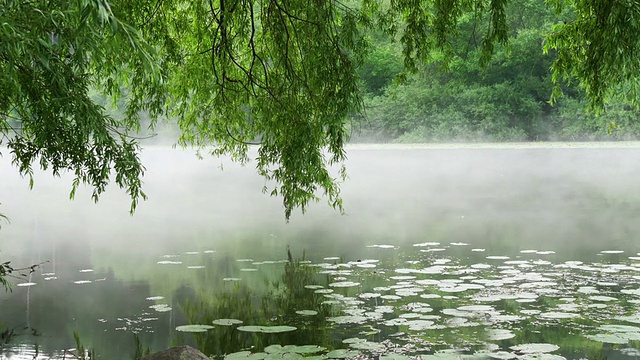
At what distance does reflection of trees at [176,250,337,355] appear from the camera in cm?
589

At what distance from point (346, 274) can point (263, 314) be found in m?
1.70

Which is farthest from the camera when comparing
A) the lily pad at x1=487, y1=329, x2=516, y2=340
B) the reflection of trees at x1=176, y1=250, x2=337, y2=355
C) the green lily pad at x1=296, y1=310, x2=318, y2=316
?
the green lily pad at x1=296, y1=310, x2=318, y2=316

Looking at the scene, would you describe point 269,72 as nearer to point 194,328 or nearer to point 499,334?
point 194,328

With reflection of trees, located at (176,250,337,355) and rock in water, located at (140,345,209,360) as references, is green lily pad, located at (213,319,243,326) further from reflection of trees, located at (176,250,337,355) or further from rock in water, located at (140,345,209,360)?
rock in water, located at (140,345,209,360)

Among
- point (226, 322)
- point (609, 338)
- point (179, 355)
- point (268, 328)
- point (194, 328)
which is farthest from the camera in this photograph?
point (226, 322)

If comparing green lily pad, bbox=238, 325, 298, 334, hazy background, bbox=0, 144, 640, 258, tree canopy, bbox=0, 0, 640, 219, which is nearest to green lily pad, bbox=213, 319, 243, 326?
green lily pad, bbox=238, 325, 298, 334

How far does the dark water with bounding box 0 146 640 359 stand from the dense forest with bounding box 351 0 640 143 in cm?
1537

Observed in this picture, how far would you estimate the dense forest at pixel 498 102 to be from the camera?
1291 inches

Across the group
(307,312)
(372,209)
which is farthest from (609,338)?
(372,209)

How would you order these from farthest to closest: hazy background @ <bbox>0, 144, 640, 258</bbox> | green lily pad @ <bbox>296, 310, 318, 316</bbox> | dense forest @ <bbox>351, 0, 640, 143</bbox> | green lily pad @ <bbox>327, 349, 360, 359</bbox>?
dense forest @ <bbox>351, 0, 640, 143</bbox> → hazy background @ <bbox>0, 144, 640, 258</bbox> → green lily pad @ <bbox>296, 310, 318, 316</bbox> → green lily pad @ <bbox>327, 349, 360, 359</bbox>

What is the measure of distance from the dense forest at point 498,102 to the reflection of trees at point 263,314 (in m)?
24.7

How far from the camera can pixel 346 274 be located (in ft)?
27.3

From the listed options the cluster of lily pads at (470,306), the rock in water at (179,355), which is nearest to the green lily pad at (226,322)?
the cluster of lily pads at (470,306)

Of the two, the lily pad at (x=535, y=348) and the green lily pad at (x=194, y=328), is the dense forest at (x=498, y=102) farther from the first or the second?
the lily pad at (x=535, y=348)
